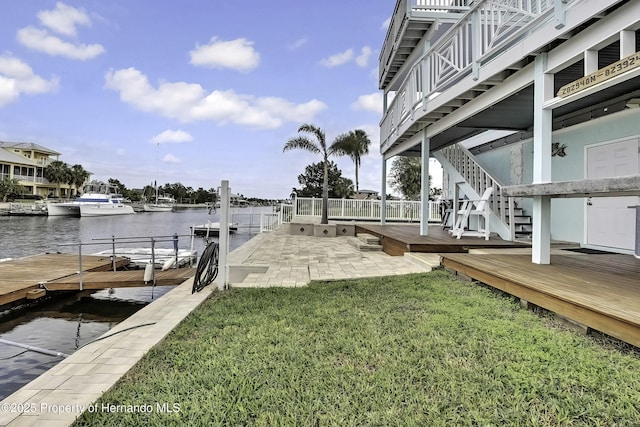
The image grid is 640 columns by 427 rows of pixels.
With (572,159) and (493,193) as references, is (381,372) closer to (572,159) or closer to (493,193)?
(493,193)

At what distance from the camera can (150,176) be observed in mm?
64062

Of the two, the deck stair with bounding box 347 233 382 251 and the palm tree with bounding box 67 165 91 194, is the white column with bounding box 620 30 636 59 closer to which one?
the deck stair with bounding box 347 233 382 251

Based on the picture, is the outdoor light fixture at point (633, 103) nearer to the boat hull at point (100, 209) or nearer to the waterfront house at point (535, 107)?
the waterfront house at point (535, 107)

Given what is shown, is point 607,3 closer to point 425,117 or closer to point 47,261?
point 425,117

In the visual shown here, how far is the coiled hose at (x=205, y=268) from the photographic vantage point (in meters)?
4.44

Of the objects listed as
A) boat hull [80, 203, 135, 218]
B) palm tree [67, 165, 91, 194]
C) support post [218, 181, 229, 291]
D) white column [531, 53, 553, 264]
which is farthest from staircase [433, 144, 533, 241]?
palm tree [67, 165, 91, 194]

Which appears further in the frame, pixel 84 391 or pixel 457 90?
pixel 457 90

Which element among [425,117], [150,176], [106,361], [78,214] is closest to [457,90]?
[425,117]

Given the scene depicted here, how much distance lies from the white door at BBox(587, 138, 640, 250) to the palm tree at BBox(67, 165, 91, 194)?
68.1m

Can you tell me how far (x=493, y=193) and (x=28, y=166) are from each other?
66264 millimetres

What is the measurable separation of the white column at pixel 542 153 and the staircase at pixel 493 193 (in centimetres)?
228

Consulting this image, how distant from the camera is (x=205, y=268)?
502cm

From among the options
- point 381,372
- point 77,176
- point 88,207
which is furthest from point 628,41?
point 77,176

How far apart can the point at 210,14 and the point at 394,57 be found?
7.51 metres
